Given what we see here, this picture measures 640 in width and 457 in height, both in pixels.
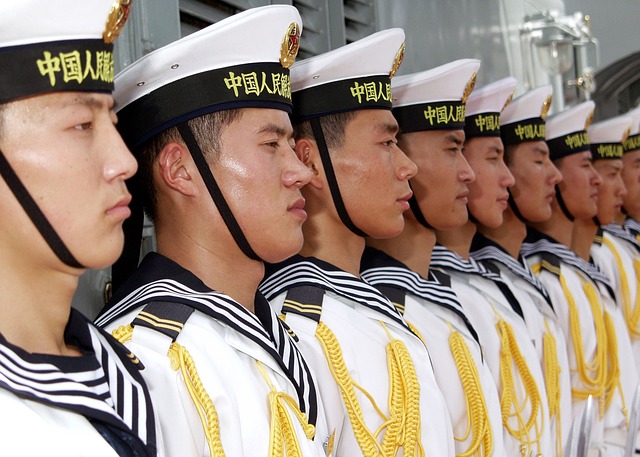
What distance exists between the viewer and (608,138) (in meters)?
4.20

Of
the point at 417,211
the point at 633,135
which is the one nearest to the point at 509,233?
the point at 417,211

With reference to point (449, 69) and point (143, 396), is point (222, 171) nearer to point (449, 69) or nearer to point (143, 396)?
point (143, 396)

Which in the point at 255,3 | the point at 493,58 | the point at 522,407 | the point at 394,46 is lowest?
the point at 522,407

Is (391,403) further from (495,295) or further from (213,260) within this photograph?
(495,295)

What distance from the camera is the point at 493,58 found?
4.67 metres

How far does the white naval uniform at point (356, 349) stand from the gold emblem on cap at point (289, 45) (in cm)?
48

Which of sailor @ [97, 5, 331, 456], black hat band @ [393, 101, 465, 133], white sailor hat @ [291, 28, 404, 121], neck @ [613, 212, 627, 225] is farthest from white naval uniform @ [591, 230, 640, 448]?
sailor @ [97, 5, 331, 456]

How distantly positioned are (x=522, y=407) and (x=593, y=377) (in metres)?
0.79

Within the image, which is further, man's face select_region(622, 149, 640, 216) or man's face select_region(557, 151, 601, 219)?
man's face select_region(622, 149, 640, 216)

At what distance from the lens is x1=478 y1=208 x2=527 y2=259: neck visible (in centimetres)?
325

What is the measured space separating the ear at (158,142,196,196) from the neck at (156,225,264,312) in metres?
0.09

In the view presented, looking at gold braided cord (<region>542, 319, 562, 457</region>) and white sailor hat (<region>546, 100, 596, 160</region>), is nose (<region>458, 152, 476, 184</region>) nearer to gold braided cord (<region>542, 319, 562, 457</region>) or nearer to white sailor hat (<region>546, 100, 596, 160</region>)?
gold braided cord (<region>542, 319, 562, 457</region>)

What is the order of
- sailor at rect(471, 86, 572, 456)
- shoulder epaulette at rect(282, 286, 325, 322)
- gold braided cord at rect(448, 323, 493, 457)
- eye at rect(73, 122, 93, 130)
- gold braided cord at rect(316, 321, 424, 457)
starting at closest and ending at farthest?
eye at rect(73, 122, 93, 130), gold braided cord at rect(316, 321, 424, 457), shoulder epaulette at rect(282, 286, 325, 322), gold braided cord at rect(448, 323, 493, 457), sailor at rect(471, 86, 572, 456)

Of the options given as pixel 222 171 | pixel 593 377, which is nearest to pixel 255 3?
pixel 222 171
